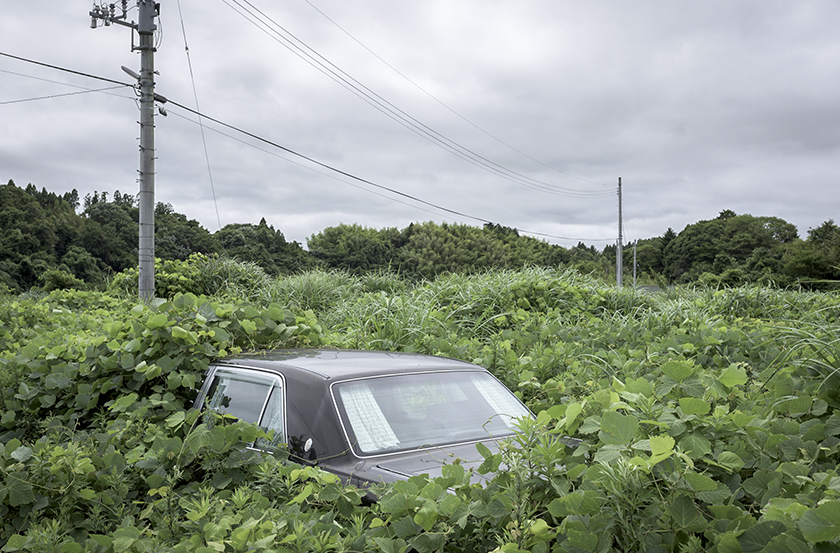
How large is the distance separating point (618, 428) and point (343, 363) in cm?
227

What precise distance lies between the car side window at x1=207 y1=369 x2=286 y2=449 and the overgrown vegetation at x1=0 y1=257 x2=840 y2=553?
0.21 metres

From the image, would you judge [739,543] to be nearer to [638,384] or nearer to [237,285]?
[638,384]

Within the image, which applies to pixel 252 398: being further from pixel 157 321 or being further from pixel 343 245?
pixel 343 245

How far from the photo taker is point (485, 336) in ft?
30.7

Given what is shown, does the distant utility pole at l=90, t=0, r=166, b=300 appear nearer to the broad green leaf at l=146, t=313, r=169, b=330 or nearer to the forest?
the forest

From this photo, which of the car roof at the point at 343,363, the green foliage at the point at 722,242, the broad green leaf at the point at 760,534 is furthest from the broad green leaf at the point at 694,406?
the green foliage at the point at 722,242

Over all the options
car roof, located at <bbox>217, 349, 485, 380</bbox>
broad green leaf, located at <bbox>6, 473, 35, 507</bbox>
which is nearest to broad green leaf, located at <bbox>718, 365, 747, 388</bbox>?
car roof, located at <bbox>217, 349, 485, 380</bbox>

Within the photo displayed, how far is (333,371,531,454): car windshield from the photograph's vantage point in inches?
124

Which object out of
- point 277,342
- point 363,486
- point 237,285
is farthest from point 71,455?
point 237,285

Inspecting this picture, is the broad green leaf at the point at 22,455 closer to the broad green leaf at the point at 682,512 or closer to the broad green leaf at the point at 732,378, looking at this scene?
the broad green leaf at the point at 682,512

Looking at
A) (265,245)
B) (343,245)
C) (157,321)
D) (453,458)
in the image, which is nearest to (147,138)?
(157,321)

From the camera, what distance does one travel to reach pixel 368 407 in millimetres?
3301

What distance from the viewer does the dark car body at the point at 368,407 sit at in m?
2.99

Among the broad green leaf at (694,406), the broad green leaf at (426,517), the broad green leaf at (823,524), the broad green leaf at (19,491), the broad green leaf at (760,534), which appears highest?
the broad green leaf at (694,406)
